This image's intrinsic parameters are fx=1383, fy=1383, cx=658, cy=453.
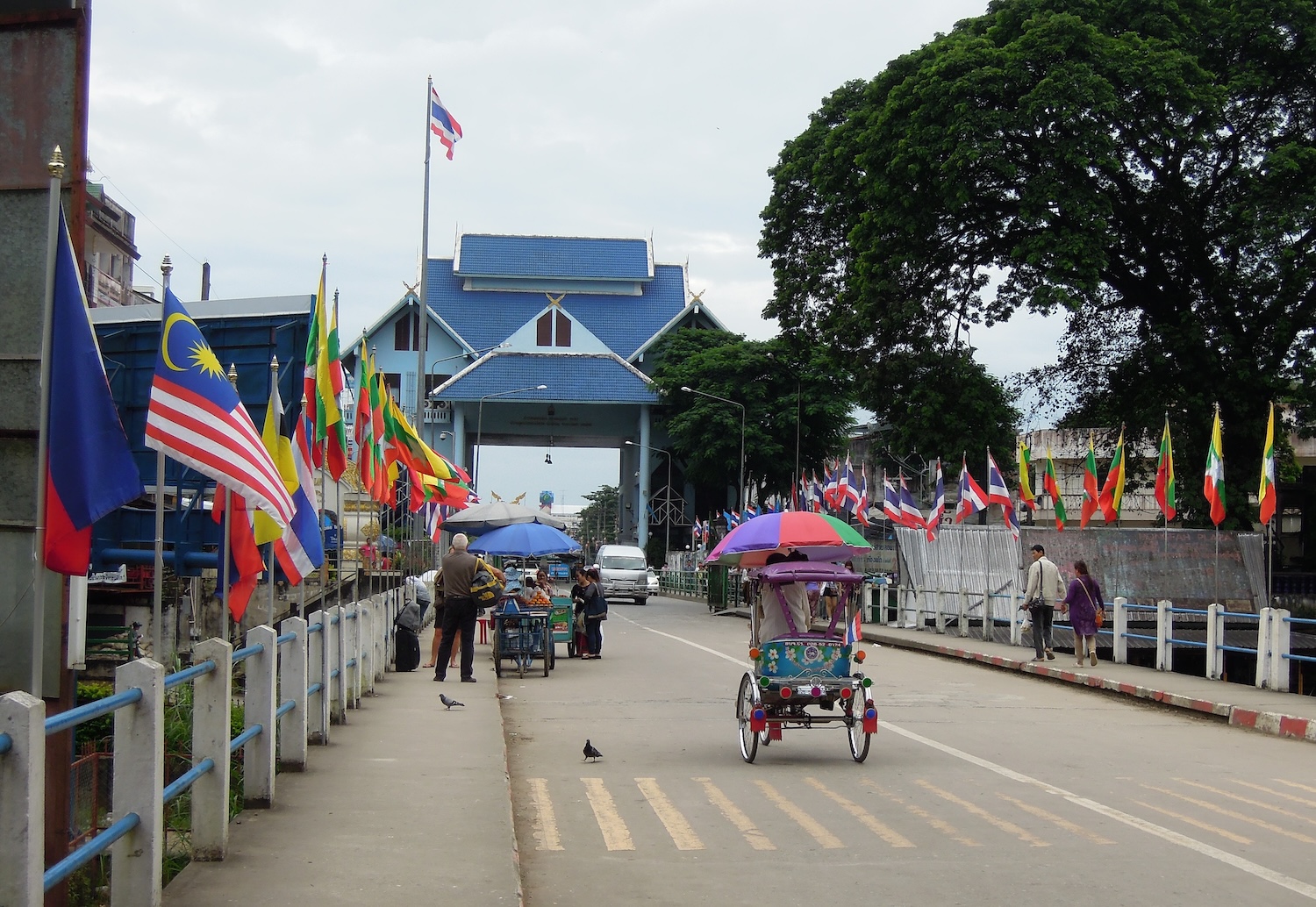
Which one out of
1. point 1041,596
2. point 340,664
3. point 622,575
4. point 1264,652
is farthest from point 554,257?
point 340,664

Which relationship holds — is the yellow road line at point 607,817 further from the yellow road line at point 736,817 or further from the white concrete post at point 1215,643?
the white concrete post at point 1215,643

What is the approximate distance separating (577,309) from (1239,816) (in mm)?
63246

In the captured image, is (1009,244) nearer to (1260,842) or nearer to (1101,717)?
(1101,717)

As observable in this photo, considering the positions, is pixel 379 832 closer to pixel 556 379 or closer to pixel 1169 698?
pixel 1169 698

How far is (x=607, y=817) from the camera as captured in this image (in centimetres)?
880

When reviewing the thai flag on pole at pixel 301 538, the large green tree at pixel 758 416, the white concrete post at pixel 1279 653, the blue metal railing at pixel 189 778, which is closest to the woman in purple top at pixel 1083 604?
the white concrete post at pixel 1279 653

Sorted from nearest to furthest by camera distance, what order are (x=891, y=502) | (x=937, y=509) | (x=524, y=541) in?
(x=524, y=541), (x=937, y=509), (x=891, y=502)

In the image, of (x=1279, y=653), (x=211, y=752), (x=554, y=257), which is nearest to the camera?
(x=211, y=752)

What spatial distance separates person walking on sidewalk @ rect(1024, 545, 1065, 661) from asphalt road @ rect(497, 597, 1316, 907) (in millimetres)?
5177

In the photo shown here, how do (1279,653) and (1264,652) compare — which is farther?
(1264,652)

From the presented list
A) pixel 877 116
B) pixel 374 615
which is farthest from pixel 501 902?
pixel 877 116

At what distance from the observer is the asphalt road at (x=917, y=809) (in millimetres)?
6898

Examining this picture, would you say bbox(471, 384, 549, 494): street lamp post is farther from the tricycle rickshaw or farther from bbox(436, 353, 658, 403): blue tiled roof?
the tricycle rickshaw

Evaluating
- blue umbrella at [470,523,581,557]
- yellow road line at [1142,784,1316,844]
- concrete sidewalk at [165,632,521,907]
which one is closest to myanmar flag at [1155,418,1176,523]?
blue umbrella at [470,523,581,557]
